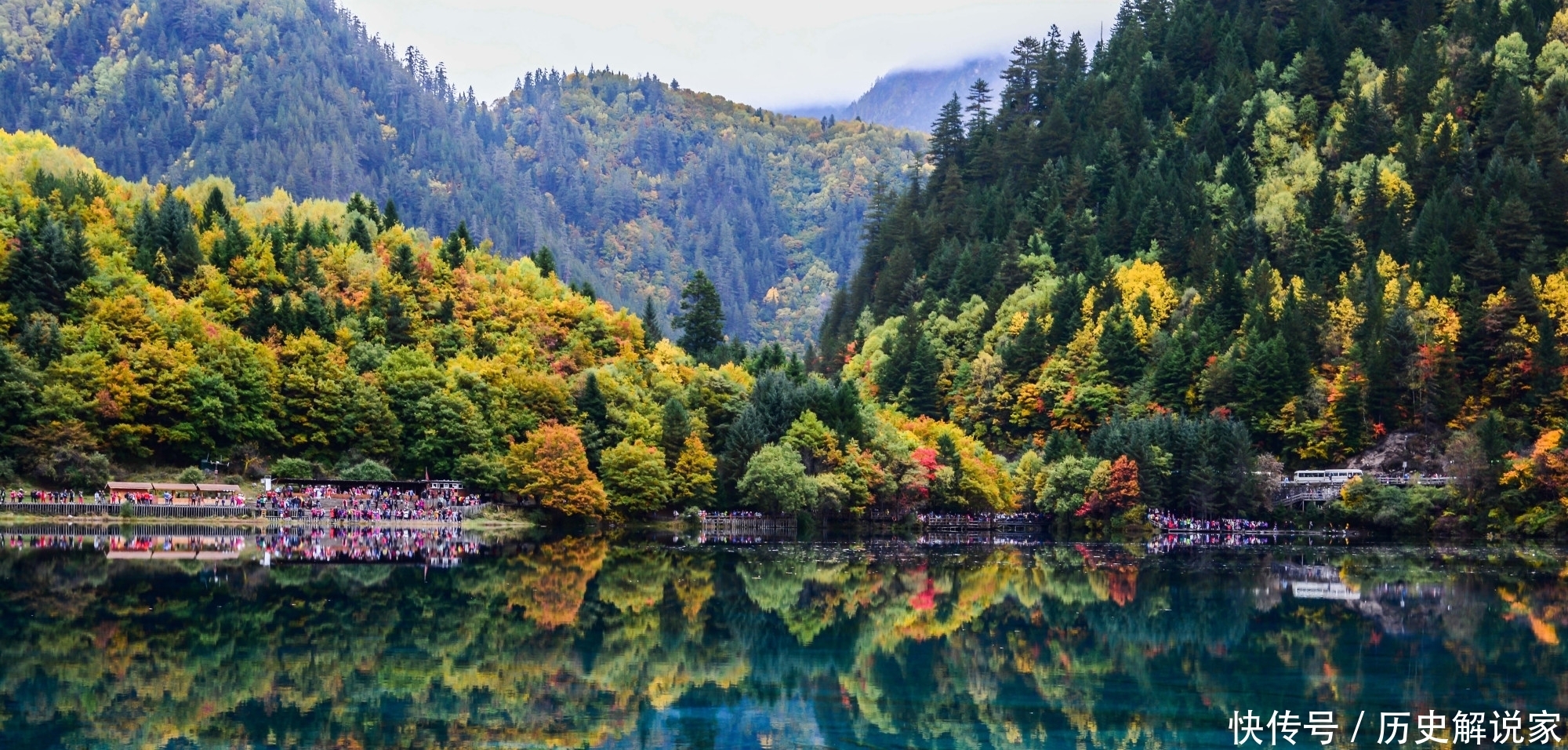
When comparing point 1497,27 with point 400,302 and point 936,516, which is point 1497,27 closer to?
point 936,516

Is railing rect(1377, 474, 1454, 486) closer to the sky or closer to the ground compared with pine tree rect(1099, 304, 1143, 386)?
closer to the ground

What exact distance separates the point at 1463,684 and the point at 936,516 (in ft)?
267

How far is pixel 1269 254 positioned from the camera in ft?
489

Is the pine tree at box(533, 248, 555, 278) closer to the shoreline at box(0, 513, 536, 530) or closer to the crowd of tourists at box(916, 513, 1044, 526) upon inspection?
the crowd of tourists at box(916, 513, 1044, 526)

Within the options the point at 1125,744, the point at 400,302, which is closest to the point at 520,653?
the point at 1125,744

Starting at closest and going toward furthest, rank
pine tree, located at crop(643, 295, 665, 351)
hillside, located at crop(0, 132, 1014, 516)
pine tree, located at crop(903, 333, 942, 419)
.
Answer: hillside, located at crop(0, 132, 1014, 516), pine tree, located at crop(643, 295, 665, 351), pine tree, located at crop(903, 333, 942, 419)

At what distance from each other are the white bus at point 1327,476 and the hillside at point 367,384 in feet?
72.8

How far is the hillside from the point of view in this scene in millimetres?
100438

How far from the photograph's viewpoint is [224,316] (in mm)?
115312

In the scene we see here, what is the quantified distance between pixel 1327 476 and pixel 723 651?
8598 cm

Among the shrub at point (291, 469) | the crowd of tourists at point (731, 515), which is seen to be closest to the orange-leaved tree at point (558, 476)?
the crowd of tourists at point (731, 515)

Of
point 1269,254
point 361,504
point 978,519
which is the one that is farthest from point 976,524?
point 1269,254

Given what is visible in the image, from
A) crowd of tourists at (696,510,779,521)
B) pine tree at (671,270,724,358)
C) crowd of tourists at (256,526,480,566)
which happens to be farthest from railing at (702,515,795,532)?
pine tree at (671,270,724,358)

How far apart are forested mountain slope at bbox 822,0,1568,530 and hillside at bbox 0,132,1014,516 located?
62.8 feet
